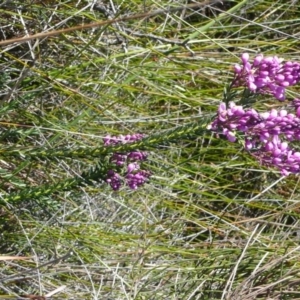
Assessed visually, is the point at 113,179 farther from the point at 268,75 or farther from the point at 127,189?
the point at 127,189

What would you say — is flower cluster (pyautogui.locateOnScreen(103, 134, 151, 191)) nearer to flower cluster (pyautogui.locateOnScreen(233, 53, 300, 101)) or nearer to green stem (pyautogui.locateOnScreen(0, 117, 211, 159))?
green stem (pyautogui.locateOnScreen(0, 117, 211, 159))

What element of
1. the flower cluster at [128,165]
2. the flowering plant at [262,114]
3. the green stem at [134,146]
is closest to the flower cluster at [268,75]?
the flowering plant at [262,114]

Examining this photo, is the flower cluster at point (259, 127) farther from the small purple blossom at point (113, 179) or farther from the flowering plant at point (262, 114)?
the small purple blossom at point (113, 179)

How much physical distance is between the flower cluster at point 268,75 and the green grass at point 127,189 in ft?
1.47

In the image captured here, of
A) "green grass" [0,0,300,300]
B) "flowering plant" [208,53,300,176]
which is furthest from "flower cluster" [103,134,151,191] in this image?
"flowering plant" [208,53,300,176]

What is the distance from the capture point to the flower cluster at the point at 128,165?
151 centimetres

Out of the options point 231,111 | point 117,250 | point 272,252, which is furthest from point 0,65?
point 272,252

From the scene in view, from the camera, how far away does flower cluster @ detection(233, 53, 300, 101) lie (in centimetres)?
124

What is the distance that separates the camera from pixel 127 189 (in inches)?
85.4

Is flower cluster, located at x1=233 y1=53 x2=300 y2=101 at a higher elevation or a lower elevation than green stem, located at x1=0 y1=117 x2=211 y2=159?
higher

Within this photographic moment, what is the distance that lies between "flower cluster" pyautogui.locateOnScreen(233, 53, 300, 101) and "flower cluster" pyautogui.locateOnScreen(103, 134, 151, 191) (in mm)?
372

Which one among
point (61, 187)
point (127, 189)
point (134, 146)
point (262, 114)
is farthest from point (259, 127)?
point (127, 189)

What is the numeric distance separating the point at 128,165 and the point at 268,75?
48 centimetres

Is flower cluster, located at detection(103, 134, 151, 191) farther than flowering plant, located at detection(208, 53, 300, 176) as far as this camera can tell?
Yes
